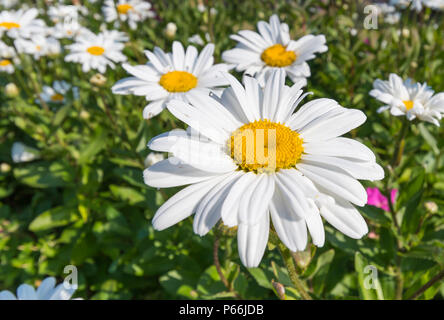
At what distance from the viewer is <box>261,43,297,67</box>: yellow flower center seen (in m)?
2.01

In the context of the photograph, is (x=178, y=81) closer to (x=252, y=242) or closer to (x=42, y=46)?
(x=252, y=242)

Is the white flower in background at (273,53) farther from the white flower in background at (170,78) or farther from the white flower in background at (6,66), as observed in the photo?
the white flower in background at (6,66)

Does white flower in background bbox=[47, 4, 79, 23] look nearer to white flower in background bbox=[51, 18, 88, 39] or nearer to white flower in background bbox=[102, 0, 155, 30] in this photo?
white flower in background bbox=[51, 18, 88, 39]

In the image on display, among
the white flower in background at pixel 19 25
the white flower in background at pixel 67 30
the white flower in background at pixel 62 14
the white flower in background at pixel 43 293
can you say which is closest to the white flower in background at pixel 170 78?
the white flower in background at pixel 43 293

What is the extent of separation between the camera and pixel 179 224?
7.07ft

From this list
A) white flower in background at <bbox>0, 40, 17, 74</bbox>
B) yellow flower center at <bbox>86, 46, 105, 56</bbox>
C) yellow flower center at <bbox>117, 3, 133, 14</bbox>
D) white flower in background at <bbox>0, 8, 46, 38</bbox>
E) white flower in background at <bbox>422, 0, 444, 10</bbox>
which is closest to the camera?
white flower in background at <bbox>0, 8, 46, 38</bbox>

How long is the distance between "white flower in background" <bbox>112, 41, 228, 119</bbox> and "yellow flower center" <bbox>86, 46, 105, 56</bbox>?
43.9 inches

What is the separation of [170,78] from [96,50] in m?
1.41

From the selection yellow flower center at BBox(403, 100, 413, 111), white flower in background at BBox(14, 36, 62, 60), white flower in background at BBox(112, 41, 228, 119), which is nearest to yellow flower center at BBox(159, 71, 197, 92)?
white flower in background at BBox(112, 41, 228, 119)

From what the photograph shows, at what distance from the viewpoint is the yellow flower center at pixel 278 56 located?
79.0 inches

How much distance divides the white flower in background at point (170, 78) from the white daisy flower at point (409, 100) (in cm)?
94

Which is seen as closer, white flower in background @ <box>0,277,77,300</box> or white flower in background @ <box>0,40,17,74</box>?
white flower in background @ <box>0,277,77,300</box>

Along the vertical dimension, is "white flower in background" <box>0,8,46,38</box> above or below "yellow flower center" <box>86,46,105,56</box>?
above

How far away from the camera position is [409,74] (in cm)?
292
